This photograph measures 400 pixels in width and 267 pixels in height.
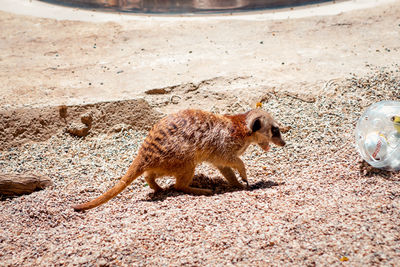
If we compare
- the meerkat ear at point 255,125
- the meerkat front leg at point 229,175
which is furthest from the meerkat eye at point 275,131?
the meerkat front leg at point 229,175

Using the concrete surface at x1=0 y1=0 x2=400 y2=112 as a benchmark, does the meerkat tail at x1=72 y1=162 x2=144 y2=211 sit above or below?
below

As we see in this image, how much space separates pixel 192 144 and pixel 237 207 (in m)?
0.90

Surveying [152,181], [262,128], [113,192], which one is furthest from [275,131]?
[113,192]

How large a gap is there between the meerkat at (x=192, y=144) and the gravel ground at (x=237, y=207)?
24cm

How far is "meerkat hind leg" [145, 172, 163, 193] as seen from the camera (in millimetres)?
4438

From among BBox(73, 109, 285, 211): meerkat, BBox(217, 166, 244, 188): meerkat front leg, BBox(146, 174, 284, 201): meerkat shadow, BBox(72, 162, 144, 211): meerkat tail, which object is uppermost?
BBox(73, 109, 285, 211): meerkat

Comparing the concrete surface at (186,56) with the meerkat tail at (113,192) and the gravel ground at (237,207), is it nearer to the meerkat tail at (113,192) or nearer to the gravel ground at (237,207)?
the gravel ground at (237,207)

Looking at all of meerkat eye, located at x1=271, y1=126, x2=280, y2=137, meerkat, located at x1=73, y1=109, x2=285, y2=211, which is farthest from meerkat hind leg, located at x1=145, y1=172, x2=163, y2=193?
meerkat eye, located at x1=271, y1=126, x2=280, y2=137

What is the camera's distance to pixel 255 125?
14.9 feet

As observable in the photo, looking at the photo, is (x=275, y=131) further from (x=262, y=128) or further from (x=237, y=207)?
(x=237, y=207)

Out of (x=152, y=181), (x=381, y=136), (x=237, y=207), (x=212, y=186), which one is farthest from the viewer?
(x=212, y=186)

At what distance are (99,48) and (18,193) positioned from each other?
4.44 meters

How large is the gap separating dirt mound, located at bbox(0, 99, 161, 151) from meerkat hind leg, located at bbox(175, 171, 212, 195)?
1.87m

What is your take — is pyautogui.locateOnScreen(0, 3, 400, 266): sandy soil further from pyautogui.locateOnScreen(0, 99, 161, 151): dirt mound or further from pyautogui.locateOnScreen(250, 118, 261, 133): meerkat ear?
pyautogui.locateOnScreen(250, 118, 261, 133): meerkat ear
